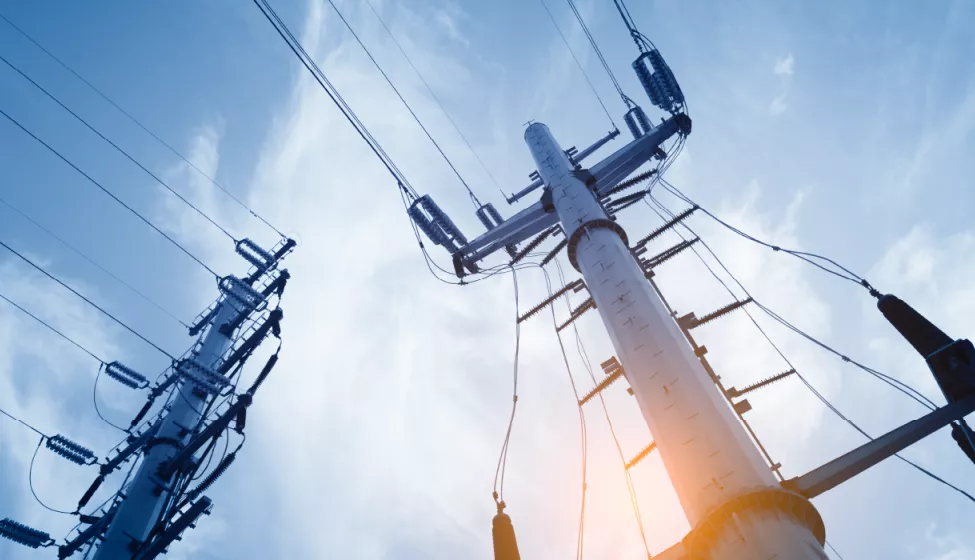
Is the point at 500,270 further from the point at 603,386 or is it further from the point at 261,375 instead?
the point at 261,375

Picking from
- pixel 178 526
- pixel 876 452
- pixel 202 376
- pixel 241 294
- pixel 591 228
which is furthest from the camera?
pixel 241 294

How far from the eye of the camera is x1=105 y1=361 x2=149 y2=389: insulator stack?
21141mm

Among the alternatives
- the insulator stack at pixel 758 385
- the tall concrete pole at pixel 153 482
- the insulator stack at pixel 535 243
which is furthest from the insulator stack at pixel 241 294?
the insulator stack at pixel 758 385

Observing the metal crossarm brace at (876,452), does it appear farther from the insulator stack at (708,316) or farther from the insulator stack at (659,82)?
the insulator stack at (659,82)

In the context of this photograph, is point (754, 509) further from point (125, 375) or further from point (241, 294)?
point (125, 375)

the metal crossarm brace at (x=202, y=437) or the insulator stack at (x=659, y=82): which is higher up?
the insulator stack at (x=659, y=82)

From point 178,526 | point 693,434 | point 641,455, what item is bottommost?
point 693,434

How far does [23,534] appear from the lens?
49.2 ft

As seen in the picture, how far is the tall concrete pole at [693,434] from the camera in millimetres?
5031

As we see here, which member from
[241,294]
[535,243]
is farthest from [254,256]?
[535,243]

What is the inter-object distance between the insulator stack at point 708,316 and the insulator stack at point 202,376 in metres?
16.0

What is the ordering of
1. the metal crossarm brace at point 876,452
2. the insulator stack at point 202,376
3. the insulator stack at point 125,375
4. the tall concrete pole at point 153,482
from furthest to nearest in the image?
the insulator stack at point 125,375 < the insulator stack at point 202,376 < the tall concrete pole at point 153,482 < the metal crossarm brace at point 876,452

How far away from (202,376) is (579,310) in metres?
13.9

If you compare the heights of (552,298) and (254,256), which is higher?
(254,256)
